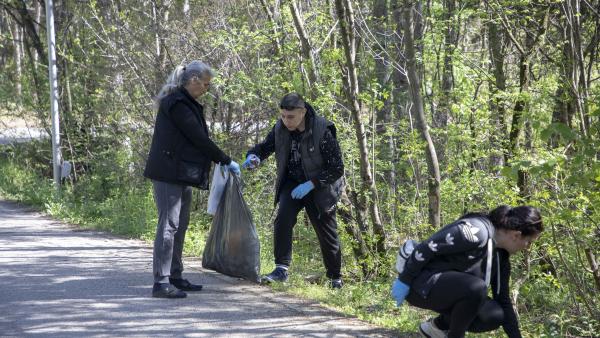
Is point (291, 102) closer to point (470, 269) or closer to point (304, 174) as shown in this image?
point (304, 174)

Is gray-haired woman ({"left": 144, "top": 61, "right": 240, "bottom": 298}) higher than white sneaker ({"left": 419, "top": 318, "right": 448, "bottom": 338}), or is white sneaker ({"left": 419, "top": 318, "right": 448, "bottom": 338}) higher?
gray-haired woman ({"left": 144, "top": 61, "right": 240, "bottom": 298})

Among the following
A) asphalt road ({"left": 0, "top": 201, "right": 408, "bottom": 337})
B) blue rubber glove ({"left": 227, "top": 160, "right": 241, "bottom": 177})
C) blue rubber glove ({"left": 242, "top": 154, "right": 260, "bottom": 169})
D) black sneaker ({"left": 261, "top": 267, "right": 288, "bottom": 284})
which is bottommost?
asphalt road ({"left": 0, "top": 201, "right": 408, "bottom": 337})

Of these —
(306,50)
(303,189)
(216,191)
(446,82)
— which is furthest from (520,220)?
(446,82)

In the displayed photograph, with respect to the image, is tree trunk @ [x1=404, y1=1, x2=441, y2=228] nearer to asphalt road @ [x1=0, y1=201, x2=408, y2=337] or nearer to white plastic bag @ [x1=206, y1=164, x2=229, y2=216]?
asphalt road @ [x1=0, y1=201, x2=408, y2=337]

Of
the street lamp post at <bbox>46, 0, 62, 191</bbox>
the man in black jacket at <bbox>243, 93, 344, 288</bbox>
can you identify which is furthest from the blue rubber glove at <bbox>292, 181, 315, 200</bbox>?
the street lamp post at <bbox>46, 0, 62, 191</bbox>

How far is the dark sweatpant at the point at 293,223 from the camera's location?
24.6 feet

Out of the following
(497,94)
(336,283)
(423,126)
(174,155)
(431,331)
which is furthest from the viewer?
(497,94)

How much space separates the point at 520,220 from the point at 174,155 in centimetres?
302

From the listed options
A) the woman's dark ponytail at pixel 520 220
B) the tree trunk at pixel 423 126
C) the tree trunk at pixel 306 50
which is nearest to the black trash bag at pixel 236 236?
the tree trunk at pixel 423 126

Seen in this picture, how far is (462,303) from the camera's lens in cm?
509

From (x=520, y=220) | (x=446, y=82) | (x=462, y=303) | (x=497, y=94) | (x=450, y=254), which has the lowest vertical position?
(x=462, y=303)

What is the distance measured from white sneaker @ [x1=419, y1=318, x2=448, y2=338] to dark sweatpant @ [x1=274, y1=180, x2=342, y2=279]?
7.11 feet

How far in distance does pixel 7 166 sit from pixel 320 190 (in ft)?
37.5

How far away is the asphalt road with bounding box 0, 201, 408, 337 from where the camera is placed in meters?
6.11
